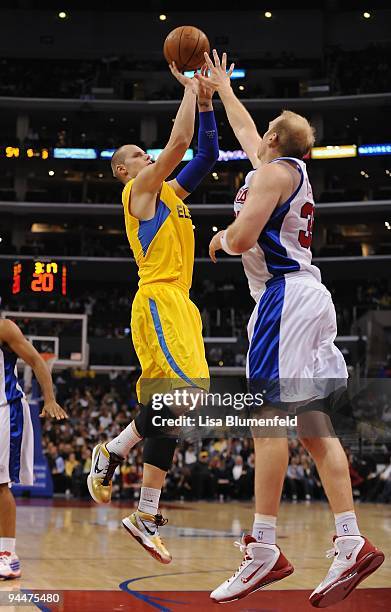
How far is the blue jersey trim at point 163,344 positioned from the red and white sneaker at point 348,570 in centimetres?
141

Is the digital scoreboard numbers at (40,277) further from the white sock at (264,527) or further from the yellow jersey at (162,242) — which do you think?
the white sock at (264,527)

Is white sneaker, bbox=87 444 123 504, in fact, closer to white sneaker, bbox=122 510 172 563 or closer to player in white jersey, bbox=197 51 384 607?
white sneaker, bbox=122 510 172 563

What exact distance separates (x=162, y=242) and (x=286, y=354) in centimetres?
148

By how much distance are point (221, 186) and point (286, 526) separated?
28.3m

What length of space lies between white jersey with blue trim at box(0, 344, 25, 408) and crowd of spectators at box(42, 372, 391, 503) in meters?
13.3

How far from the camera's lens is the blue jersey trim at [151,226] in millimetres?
5461

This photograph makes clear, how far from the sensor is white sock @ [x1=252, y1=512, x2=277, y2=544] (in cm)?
427

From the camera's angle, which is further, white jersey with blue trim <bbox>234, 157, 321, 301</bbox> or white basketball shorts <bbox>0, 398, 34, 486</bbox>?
white basketball shorts <bbox>0, 398, 34, 486</bbox>

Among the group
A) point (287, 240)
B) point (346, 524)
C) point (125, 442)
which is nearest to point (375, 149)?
point (125, 442)

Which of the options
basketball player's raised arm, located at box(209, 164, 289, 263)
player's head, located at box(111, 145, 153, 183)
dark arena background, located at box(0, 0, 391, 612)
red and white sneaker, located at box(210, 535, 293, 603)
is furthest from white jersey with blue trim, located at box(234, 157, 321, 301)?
dark arena background, located at box(0, 0, 391, 612)

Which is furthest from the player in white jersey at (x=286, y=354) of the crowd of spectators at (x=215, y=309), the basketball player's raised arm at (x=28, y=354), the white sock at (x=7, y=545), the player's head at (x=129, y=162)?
the crowd of spectators at (x=215, y=309)

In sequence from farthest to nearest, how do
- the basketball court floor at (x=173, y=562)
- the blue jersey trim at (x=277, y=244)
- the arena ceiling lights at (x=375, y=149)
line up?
1. the arena ceiling lights at (x=375, y=149)
2. the basketball court floor at (x=173, y=562)
3. the blue jersey trim at (x=277, y=244)

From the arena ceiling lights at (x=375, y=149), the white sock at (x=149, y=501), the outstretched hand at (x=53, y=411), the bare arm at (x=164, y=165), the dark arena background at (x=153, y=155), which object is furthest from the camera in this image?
the arena ceiling lights at (x=375, y=149)

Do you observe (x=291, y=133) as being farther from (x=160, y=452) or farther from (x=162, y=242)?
(x=160, y=452)
